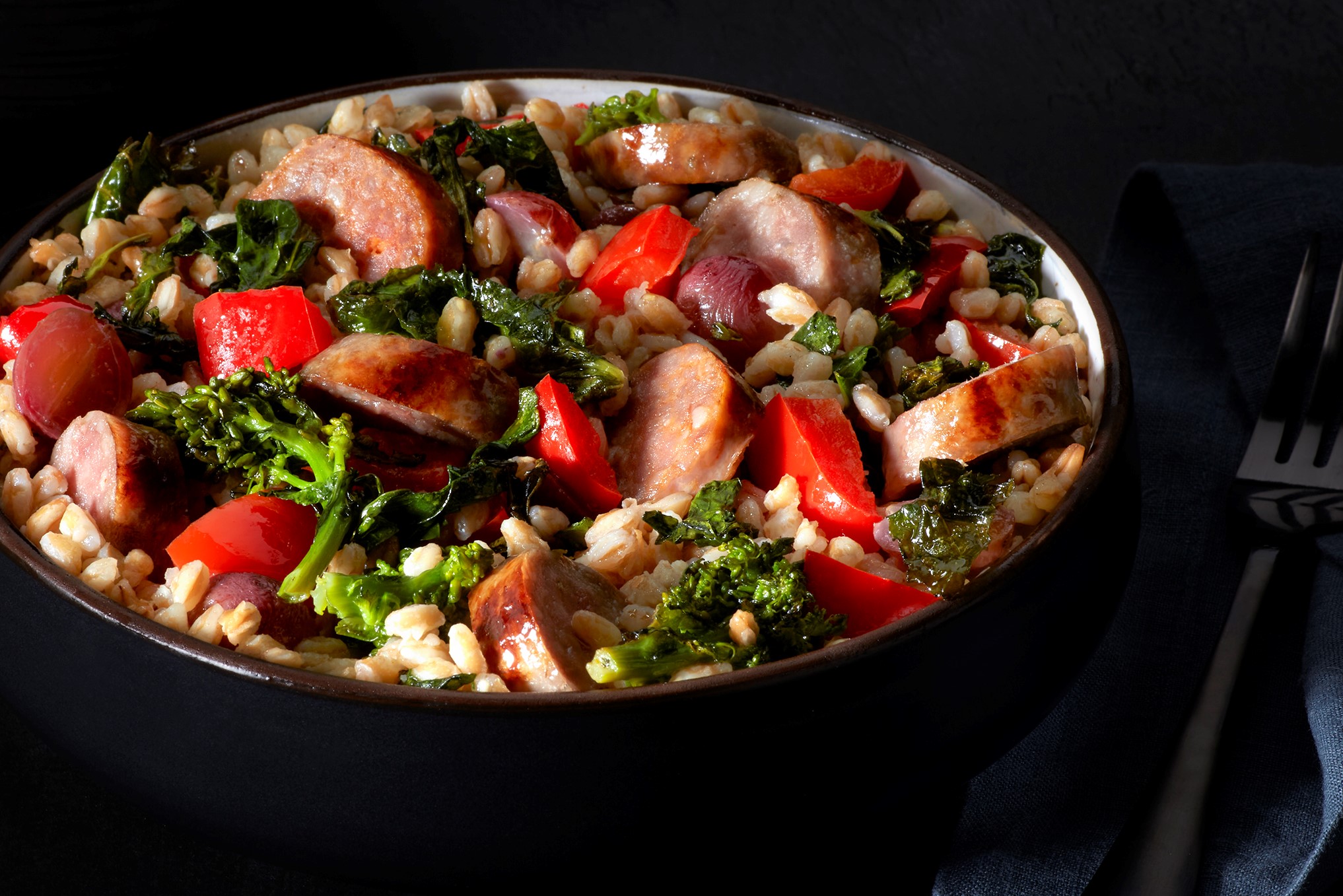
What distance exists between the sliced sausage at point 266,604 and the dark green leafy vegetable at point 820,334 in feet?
3.61

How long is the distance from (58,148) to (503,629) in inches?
132

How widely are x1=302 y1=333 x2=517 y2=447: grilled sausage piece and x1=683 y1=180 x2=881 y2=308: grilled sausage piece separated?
678mm

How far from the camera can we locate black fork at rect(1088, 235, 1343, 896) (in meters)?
2.97

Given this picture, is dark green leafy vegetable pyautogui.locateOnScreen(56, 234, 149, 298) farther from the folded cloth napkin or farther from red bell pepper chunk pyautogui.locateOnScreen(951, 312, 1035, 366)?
the folded cloth napkin

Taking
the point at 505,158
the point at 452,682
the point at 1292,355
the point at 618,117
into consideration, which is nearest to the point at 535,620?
the point at 452,682

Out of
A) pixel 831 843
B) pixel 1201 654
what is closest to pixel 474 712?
pixel 831 843

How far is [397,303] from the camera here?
280 centimetres

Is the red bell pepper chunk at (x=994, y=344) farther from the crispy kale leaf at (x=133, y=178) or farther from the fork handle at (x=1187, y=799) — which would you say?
the crispy kale leaf at (x=133, y=178)

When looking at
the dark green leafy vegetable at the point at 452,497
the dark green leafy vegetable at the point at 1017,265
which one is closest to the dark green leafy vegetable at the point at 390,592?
the dark green leafy vegetable at the point at 452,497

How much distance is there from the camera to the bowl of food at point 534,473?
85.2 inches

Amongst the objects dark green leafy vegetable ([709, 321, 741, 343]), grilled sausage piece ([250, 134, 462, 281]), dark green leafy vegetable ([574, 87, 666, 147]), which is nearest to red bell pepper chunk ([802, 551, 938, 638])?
dark green leafy vegetable ([709, 321, 741, 343])

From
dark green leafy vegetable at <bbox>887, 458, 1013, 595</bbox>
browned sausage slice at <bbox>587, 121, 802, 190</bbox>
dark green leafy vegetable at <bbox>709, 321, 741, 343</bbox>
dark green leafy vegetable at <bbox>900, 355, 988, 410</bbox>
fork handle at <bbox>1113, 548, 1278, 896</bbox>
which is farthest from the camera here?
browned sausage slice at <bbox>587, 121, 802, 190</bbox>

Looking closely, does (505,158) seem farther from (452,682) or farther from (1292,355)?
(1292,355)

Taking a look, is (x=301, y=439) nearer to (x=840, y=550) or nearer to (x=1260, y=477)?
(x=840, y=550)
